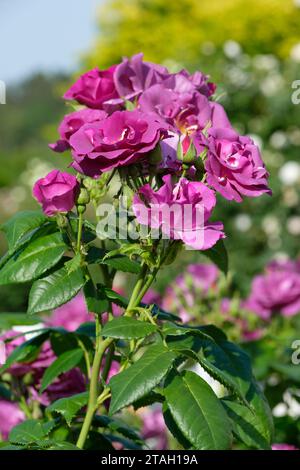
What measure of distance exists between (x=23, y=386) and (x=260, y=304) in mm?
933

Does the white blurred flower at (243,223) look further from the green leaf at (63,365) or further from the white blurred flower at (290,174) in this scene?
the green leaf at (63,365)

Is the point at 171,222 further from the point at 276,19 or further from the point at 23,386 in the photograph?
the point at 276,19

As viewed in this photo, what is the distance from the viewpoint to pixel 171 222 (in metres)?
0.97

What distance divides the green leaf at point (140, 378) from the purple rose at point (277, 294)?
48.7 inches

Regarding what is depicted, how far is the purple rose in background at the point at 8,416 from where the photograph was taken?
1551 mm

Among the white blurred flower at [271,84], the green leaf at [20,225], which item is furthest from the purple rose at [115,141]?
the white blurred flower at [271,84]

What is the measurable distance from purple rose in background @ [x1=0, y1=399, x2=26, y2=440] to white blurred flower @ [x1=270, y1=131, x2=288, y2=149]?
378 cm

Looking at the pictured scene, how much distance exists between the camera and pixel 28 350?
1.31 metres

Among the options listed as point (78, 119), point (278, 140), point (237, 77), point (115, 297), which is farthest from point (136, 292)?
point (237, 77)

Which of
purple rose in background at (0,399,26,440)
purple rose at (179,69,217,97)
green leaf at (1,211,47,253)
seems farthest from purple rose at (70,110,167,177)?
purple rose in background at (0,399,26,440)

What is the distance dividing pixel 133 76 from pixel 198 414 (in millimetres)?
524

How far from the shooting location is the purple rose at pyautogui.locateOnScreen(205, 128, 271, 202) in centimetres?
103

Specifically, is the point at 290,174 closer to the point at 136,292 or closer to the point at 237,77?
the point at 237,77

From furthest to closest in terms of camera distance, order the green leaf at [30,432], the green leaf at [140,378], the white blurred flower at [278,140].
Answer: the white blurred flower at [278,140] < the green leaf at [30,432] < the green leaf at [140,378]
